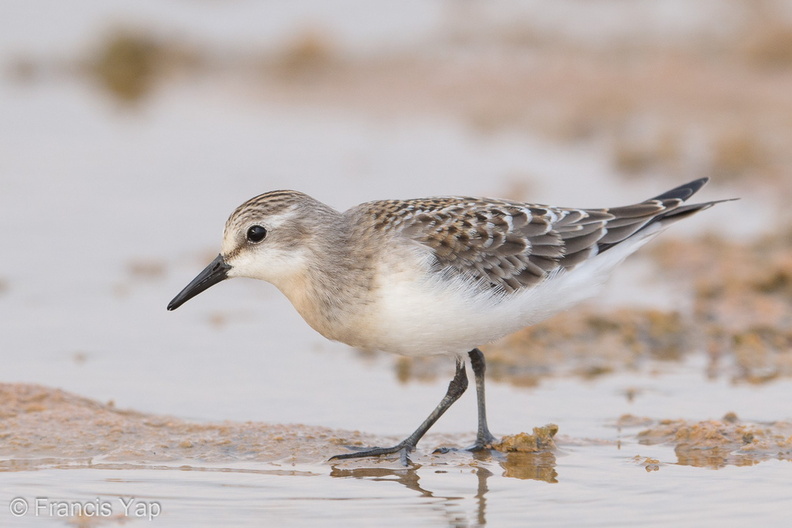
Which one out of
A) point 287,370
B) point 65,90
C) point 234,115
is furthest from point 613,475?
point 65,90

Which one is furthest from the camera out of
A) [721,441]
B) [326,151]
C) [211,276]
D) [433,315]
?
[326,151]

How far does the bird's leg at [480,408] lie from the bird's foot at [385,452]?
0.41m

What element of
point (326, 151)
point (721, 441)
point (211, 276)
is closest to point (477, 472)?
point (721, 441)

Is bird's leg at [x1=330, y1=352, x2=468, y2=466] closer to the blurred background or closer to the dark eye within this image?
the blurred background

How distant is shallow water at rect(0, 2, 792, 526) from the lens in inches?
259

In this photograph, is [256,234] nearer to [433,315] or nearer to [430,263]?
[430,263]

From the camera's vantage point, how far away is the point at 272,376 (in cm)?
923

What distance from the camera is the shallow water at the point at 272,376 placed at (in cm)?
659

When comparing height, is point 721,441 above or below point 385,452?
above

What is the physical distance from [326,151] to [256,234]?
359 inches

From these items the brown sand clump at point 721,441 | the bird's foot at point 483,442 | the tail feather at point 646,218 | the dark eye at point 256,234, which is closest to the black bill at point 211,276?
the dark eye at point 256,234

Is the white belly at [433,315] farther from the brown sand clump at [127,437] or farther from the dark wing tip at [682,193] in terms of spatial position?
the dark wing tip at [682,193]

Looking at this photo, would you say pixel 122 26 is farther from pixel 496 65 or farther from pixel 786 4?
pixel 786 4

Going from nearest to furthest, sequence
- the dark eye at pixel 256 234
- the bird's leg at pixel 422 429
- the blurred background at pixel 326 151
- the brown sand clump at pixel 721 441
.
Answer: the brown sand clump at pixel 721 441, the bird's leg at pixel 422 429, the dark eye at pixel 256 234, the blurred background at pixel 326 151
